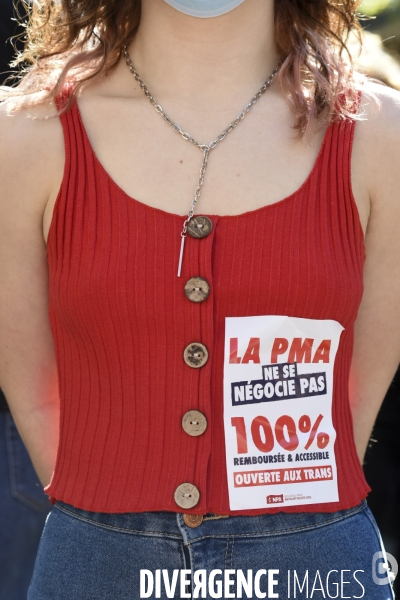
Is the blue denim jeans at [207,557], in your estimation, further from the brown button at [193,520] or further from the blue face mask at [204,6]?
the blue face mask at [204,6]

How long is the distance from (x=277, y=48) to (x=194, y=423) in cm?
93

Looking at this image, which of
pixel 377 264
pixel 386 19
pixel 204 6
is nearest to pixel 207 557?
pixel 377 264

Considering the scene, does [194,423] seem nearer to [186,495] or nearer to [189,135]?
[186,495]

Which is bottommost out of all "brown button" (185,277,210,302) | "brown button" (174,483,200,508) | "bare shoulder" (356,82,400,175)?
"brown button" (174,483,200,508)

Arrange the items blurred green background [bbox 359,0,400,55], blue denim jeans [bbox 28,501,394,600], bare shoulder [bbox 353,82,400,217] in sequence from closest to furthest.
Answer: blue denim jeans [bbox 28,501,394,600] → bare shoulder [bbox 353,82,400,217] → blurred green background [bbox 359,0,400,55]

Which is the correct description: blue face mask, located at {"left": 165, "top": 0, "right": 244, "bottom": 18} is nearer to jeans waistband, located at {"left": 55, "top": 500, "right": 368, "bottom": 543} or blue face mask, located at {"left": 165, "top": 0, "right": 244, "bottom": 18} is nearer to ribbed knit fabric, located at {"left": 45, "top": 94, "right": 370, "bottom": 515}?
ribbed knit fabric, located at {"left": 45, "top": 94, "right": 370, "bottom": 515}

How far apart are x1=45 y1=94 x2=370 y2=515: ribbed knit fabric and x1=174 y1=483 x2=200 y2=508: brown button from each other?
1 centimetres

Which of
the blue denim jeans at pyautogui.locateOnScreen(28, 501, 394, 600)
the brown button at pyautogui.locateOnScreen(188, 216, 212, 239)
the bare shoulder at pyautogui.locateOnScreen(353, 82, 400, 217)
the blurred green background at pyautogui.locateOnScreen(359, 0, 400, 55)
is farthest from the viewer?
the blurred green background at pyautogui.locateOnScreen(359, 0, 400, 55)

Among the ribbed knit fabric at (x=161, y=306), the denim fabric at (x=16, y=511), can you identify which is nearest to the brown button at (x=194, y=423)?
the ribbed knit fabric at (x=161, y=306)

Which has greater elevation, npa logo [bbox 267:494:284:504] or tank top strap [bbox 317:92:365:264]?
tank top strap [bbox 317:92:365:264]

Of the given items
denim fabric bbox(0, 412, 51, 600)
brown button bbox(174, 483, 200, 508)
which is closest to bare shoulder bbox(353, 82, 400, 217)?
brown button bbox(174, 483, 200, 508)

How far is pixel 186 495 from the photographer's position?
1.74 meters

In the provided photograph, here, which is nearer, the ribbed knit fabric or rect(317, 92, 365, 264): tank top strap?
the ribbed knit fabric

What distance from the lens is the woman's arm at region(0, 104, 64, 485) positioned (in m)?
1.89
